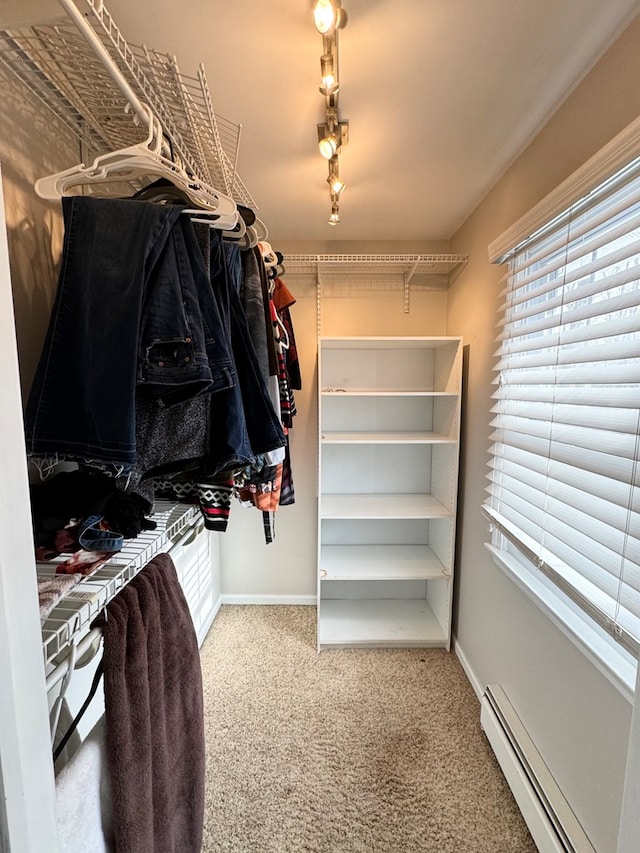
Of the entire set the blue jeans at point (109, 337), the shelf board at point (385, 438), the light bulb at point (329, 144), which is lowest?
the shelf board at point (385, 438)

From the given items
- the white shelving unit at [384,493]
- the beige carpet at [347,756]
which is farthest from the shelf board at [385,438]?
the beige carpet at [347,756]

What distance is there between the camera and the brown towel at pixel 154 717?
0.70m

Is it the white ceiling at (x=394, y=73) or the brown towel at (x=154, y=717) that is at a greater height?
the white ceiling at (x=394, y=73)

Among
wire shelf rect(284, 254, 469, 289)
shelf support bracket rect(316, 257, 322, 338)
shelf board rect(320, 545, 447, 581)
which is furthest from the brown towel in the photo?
wire shelf rect(284, 254, 469, 289)

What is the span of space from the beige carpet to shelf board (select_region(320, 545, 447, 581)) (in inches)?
17.7

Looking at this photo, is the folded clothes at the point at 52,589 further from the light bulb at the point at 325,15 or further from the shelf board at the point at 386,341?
the shelf board at the point at 386,341

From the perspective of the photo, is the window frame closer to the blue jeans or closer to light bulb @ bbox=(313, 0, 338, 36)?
light bulb @ bbox=(313, 0, 338, 36)

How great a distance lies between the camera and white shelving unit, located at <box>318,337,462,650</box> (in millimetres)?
2139

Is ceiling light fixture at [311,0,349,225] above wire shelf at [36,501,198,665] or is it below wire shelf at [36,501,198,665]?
above

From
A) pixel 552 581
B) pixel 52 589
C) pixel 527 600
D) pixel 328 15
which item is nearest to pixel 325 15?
pixel 328 15

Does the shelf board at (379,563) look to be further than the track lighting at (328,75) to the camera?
Yes

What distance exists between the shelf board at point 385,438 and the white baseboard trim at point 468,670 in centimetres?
116

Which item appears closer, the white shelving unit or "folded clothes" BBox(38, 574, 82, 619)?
"folded clothes" BBox(38, 574, 82, 619)

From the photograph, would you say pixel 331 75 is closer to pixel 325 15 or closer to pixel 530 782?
pixel 325 15
